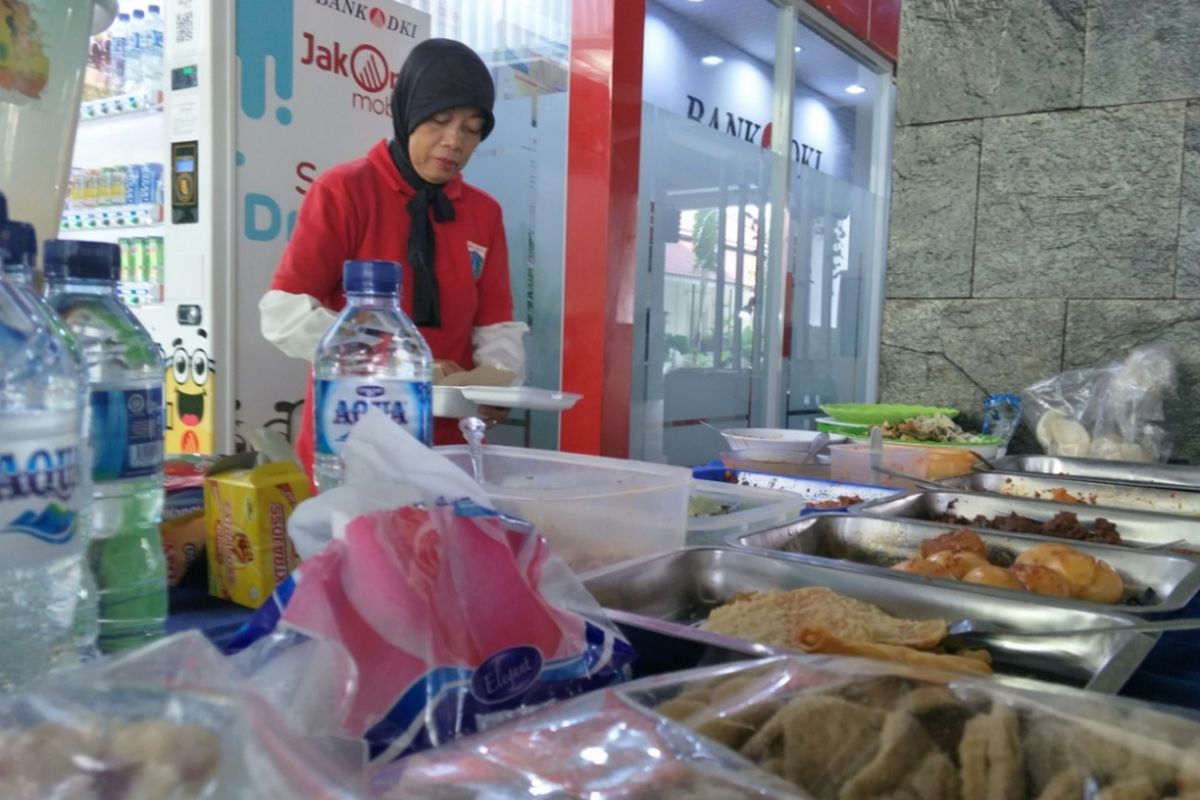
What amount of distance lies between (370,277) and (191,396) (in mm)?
2482

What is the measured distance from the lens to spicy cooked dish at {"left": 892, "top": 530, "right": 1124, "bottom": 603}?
1121 mm

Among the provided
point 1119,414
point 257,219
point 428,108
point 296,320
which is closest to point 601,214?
point 257,219

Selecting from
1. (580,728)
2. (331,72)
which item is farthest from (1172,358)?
(331,72)

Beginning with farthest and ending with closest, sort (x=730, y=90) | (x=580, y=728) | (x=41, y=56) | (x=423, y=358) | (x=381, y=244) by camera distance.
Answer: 1. (x=730, y=90)
2. (x=381, y=244)
3. (x=423, y=358)
4. (x=41, y=56)
5. (x=580, y=728)

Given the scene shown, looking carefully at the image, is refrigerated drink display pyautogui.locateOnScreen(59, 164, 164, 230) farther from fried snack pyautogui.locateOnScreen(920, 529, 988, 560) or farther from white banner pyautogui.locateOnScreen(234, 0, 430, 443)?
fried snack pyautogui.locateOnScreen(920, 529, 988, 560)

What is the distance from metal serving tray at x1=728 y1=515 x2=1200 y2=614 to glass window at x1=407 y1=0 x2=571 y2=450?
3.13 m

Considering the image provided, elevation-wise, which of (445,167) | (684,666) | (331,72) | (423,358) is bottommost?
(684,666)

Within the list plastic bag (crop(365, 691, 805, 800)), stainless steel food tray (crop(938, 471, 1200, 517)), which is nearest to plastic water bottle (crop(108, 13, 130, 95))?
stainless steel food tray (crop(938, 471, 1200, 517))

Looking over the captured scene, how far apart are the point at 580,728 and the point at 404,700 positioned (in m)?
0.13

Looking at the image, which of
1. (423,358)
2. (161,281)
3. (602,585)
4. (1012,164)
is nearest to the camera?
(602,585)

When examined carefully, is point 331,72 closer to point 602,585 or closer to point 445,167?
point 445,167

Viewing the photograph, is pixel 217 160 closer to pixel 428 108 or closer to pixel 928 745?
pixel 428 108

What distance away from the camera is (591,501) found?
1039 millimetres

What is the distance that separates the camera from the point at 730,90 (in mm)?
5480
